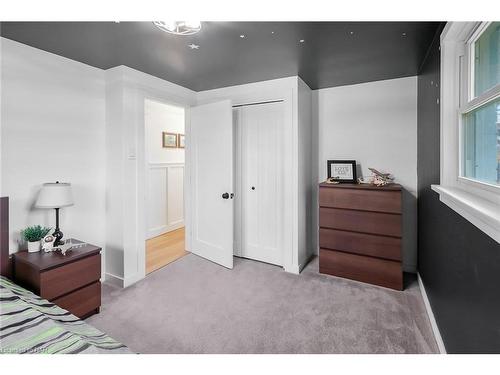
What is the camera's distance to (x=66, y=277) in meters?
1.94

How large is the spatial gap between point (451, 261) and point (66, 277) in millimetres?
2585

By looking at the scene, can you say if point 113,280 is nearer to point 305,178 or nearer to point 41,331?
point 41,331

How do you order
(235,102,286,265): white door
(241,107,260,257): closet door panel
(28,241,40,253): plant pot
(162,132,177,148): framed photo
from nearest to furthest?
(28,241,40,253): plant pot → (235,102,286,265): white door → (241,107,260,257): closet door panel → (162,132,177,148): framed photo

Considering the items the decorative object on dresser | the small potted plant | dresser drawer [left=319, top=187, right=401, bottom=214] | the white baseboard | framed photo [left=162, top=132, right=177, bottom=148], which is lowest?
the white baseboard

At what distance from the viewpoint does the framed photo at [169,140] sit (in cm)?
466

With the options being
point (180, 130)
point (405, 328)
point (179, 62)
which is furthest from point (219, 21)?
point (180, 130)

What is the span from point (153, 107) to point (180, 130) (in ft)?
2.50

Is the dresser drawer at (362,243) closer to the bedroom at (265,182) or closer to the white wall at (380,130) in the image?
the bedroom at (265,182)

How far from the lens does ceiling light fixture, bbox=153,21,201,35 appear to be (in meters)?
1.80

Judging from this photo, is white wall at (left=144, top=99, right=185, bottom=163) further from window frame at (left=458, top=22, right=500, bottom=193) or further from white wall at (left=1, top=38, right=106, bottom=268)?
window frame at (left=458, top=22, right=500, bottom=193)

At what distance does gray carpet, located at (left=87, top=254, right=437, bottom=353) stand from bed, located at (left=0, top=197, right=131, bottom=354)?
0.54 metres

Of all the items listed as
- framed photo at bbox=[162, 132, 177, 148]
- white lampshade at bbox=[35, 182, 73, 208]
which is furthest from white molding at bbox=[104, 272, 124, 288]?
framed photo at bbox=[162, 132, 177, 148]

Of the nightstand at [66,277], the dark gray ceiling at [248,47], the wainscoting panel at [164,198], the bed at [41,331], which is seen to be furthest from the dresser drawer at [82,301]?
the wainscoting panel at [164,198]

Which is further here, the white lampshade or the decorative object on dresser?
the decorative object on dresser
